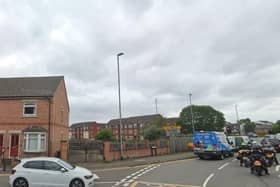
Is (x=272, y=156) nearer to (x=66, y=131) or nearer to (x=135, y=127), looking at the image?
(x=66, y=131)

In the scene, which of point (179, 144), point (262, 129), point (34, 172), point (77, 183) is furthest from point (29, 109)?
point (262, 129)

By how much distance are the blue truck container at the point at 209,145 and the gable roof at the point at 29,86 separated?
14.9m

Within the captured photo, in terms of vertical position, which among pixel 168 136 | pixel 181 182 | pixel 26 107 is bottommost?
pixel 181 182

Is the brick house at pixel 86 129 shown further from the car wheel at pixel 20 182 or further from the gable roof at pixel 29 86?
the car wheel at pixel 20 182

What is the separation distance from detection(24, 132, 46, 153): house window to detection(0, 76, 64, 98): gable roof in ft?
12.7

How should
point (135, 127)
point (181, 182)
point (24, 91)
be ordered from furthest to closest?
point (135, 127)
point (24, 91)
point (181, 182)

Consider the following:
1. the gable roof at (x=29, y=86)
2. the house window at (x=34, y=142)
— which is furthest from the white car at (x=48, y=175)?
the gable roof at (x=29, y=86)

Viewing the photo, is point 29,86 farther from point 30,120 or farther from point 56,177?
point 56,177

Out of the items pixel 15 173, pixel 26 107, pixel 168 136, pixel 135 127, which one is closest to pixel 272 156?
pixel 15 173

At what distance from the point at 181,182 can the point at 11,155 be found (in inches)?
717

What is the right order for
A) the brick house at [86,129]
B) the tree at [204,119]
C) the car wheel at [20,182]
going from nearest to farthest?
the car wheel at [20,182] → the tree at [204,119] → the brick house at [86,129]

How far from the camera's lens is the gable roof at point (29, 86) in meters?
29.5

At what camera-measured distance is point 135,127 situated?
131625 mm

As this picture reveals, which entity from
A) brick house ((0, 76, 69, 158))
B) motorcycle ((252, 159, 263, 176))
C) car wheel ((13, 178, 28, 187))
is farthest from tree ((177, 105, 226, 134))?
car wheel ((13, 178, 28, 187))
